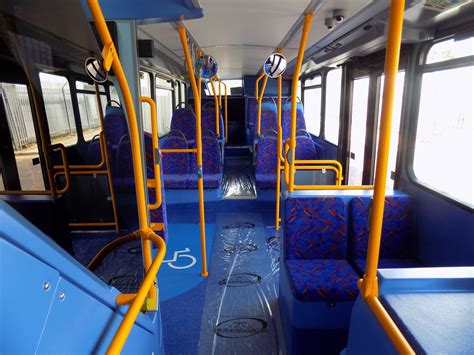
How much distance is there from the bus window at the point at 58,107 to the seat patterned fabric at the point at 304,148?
394 cm

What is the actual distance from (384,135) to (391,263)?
2.13 m

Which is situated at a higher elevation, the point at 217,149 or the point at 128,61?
the point at 128,61

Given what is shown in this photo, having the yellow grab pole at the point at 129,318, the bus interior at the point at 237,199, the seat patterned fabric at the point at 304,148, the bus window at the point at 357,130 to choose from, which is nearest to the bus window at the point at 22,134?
the bus interior at the point at 237,199

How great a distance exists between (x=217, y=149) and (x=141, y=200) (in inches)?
157

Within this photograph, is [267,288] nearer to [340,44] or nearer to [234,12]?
[234,12]

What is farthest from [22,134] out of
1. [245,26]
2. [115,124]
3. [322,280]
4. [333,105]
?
[333,105]

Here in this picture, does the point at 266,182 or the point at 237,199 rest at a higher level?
the point at 266,182

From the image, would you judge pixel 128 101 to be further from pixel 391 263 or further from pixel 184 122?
pixel 184 122

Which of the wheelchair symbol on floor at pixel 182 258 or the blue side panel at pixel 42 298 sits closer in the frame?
the blue side panel at pixel 42 298

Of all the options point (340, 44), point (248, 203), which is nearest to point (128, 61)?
point (340, 44)

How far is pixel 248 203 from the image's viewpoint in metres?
5.19

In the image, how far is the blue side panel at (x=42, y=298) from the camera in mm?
546

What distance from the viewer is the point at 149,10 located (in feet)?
5.17

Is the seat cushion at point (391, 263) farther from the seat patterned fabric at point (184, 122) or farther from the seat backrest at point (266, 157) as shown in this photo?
the seat patterned fabric at point (184, 122)
